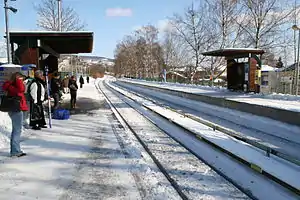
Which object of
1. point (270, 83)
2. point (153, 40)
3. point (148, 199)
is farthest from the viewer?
point (153, 40)

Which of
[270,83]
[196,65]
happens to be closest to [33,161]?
[270,83]

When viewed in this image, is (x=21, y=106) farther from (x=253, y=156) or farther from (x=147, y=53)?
(x=147, y=53)

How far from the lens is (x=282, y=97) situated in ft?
67.9


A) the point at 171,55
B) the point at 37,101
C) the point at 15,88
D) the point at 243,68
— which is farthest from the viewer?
the point at 171,55

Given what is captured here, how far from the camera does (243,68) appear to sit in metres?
24.2

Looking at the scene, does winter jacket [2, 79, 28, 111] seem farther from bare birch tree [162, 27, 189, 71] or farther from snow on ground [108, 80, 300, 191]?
bare birch tree [162, 27, 189, 71]

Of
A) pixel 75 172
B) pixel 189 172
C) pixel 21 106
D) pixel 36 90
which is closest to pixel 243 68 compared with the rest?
pixel 36 90

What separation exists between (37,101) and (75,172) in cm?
502

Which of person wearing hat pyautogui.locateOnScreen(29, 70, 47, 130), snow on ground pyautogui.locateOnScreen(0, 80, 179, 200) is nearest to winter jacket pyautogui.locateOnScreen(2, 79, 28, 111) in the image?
snow on ground pyautogui.locateOnScreen(0, 80, 179, 200)

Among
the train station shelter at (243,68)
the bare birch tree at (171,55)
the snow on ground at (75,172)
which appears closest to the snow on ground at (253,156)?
the snow on ground at (75,172)

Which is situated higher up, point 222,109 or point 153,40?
point 153,40

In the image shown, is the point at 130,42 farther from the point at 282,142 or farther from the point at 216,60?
the point at 282,142

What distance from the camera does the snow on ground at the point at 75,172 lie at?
5.31 metres

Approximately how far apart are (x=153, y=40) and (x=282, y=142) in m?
74.4
